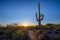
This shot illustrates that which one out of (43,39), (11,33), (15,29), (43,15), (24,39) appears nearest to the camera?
(43,39)

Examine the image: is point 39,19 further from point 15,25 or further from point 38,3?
point 15,25

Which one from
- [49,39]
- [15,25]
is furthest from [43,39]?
[15,25]

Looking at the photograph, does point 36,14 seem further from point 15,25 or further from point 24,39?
point 24,39

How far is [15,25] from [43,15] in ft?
24.2

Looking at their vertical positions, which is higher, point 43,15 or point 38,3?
point 38,3

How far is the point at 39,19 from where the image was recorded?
113 feet

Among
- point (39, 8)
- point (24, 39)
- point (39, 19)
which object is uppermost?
point (39, 8)

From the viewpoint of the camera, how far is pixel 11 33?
1054 inches

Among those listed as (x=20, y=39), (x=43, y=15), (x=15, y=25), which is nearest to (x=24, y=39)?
(x=20, y=39)

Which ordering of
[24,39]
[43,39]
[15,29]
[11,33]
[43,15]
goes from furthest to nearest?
[43,15], [15,29], [11,33], [24,39], [43,39]

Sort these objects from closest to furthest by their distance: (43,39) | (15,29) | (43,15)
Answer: (43,39) < (15,29) < (43,15)

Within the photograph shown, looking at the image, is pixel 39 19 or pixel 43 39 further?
pixel 39 19

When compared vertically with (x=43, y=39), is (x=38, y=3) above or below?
above

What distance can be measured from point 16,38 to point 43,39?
425cm
